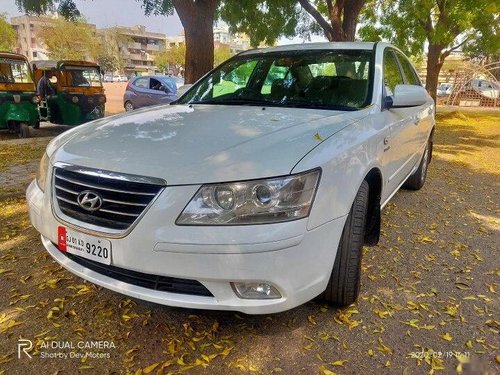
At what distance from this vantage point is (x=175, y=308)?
1.98 m

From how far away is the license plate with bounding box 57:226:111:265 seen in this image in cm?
196

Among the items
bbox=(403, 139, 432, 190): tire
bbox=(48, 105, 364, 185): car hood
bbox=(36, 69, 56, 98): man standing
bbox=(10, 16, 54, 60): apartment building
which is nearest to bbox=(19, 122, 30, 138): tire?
bbox=(36, 69, 56, 98): man standing

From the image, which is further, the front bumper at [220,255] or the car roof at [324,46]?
the car roof at [324,46]

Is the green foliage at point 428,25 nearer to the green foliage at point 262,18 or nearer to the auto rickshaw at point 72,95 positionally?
the green foliage at point 262,18

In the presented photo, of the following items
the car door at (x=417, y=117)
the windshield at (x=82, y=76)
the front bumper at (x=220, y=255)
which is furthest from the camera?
the windshield at (x=82, y=76)

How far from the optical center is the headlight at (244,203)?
5.95 ft

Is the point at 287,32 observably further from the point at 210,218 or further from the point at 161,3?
the point at 210,218

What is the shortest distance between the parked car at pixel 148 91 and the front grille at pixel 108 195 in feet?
39.0

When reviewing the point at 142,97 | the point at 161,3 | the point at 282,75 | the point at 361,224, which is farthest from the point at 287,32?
the point at 361,224

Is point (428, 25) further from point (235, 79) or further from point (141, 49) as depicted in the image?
point (141, 49)

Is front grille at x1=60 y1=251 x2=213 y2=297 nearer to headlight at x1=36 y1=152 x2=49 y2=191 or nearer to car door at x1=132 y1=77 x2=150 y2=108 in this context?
headlight at x1=36 y1=152 x2=49 y2=191

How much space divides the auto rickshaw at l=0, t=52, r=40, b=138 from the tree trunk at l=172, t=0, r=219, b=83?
498 centimetres

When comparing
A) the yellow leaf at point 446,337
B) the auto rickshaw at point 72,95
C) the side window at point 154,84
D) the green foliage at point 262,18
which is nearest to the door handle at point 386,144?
the yellow leaf at point 446,337

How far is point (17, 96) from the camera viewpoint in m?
9.24
